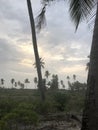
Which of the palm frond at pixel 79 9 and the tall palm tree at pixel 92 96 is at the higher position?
the palm frond at pixel 79 9

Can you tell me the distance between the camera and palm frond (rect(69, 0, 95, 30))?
11686 millimetres

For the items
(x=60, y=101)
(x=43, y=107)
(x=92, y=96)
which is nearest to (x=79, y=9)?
(x=92, y=96)

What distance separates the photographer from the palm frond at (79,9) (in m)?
11.7

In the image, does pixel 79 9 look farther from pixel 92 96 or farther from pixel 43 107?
pixel 43 107

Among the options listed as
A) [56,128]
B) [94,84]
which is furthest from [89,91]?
[56,128]

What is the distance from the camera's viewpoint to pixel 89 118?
289 inches

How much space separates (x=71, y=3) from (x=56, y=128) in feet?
17.1

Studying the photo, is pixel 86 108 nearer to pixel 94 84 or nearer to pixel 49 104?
pixel 94 84

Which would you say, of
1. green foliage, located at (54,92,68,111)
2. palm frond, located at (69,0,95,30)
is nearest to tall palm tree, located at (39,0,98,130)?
palm frond, located at (69,0,95,30)

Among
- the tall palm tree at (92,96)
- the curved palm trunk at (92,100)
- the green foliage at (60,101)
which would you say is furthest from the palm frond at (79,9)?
the green foliage at (60,101)

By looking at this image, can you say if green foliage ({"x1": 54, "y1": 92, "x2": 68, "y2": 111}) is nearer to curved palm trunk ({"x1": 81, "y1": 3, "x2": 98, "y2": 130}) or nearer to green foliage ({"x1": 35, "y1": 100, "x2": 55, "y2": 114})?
green foliage ({"x1": 35, "y1": 100, "x2": 55, "y2": 114})

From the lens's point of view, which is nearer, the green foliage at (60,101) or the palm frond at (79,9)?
the palm frond at (79,9)

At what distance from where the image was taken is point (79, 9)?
12414 millimetres

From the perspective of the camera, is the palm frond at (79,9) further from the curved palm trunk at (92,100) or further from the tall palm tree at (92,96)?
the curved palm trunk at (92,100)
